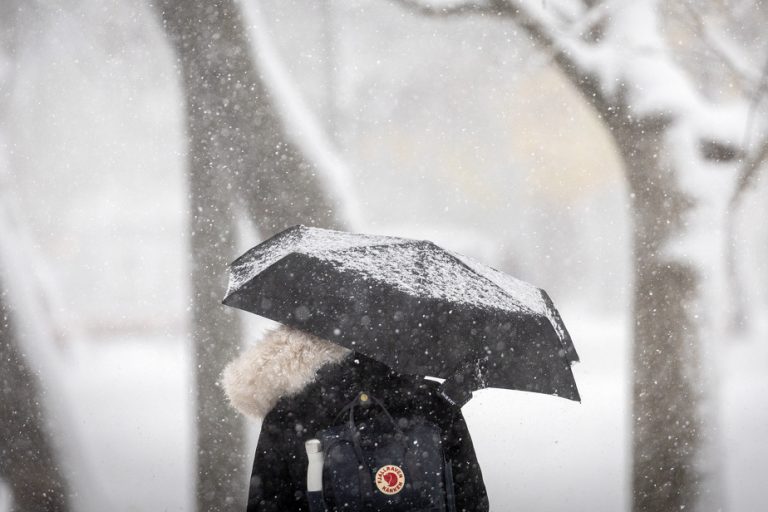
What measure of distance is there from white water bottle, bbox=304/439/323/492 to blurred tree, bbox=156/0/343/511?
164 cm

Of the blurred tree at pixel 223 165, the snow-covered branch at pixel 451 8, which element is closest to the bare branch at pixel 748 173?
the snow-covered branch at pixel 451 8

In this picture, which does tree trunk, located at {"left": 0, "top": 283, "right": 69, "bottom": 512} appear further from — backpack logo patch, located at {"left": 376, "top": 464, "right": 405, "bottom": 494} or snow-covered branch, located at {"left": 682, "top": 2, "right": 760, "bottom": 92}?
snow-covered branch, located at {"left": 682, "top": 2, "right": 760, "bottom": 92}

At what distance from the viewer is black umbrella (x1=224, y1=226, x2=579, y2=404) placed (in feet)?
5.73

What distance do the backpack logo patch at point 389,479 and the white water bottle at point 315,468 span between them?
0.52 ft

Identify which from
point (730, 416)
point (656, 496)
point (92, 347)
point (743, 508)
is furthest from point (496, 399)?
point (92, 347)

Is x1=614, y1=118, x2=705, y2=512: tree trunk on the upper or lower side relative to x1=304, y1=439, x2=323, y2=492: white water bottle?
upper

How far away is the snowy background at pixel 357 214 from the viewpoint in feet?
10.6

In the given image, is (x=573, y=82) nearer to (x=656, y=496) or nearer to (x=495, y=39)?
(x=495, y=39)

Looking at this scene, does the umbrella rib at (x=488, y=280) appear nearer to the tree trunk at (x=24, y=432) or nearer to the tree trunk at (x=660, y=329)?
the tree trunk at (x=660, y=329)

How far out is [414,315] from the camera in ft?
5.74

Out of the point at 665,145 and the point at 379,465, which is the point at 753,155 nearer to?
the point at 665,145

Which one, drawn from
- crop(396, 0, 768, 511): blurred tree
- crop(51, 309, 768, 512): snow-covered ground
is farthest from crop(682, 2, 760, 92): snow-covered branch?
crop(51, 309, 768, 512): snow-covered ground

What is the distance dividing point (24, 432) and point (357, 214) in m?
2.08

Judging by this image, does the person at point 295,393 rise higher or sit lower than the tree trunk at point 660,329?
lower
